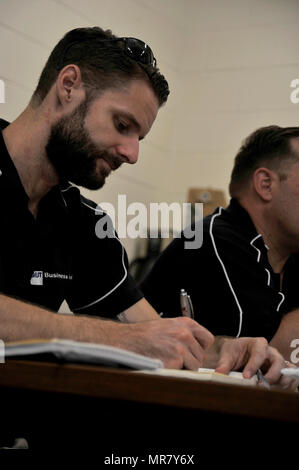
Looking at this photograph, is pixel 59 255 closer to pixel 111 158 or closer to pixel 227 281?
pixel 111 158

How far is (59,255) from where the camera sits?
4.85 ft

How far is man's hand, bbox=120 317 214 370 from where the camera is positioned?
89 cm

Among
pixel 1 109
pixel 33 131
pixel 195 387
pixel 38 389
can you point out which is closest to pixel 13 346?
pixel 38 389

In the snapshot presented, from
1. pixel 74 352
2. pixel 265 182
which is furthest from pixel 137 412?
pixel 265 182

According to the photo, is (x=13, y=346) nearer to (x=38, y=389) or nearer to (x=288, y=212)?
(x=38, y=389)

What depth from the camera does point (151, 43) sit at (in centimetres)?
314

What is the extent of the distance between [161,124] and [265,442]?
2.92m

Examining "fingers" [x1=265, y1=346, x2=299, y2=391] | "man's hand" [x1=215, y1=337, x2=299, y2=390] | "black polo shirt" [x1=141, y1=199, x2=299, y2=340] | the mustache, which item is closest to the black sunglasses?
the mustache

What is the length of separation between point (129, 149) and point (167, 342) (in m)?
0.77

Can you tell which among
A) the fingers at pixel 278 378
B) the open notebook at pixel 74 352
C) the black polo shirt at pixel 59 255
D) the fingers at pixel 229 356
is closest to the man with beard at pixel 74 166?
the black polo shirt at pixel 59 255

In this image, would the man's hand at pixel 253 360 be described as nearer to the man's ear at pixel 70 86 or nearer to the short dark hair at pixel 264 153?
the man's ear at pixel 70 86

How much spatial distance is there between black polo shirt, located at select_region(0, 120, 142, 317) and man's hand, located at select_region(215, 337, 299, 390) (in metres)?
0.47

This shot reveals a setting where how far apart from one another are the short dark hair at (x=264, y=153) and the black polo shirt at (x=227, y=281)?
159 millimetres

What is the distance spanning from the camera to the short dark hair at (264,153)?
2004 mm
